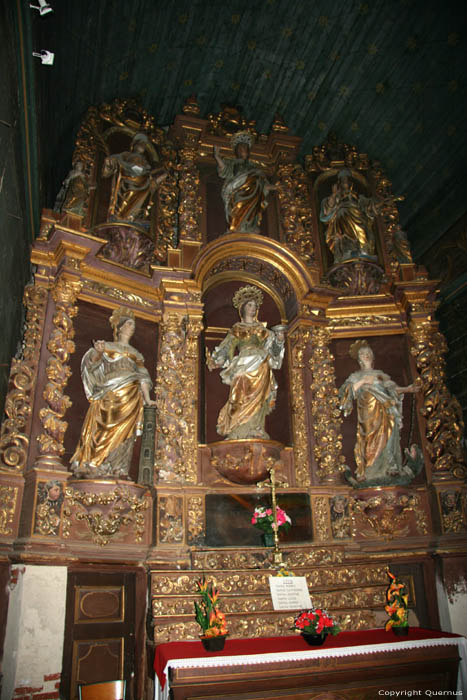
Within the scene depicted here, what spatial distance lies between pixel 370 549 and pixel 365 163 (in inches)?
281

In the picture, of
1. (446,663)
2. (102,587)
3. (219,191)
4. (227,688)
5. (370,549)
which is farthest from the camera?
(219,191)

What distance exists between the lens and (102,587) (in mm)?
6566

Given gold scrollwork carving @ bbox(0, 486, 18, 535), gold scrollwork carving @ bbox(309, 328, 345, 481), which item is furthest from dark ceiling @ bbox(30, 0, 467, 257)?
gold scrollwork carving @ bbox(0, 486, 18, 535)

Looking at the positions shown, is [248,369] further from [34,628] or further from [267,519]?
[34,628]

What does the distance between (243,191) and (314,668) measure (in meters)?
7.34

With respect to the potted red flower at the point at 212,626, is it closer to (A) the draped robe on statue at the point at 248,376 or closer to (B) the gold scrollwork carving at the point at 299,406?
(A) the draped robe on statue at the point at 248,376

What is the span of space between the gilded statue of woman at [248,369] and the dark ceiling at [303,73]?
378cm

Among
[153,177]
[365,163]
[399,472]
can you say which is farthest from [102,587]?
[365,163]

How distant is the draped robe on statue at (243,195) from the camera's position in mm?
9570

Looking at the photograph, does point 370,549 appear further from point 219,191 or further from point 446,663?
point 219,191

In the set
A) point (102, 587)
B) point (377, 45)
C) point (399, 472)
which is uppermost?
point (377, 45)

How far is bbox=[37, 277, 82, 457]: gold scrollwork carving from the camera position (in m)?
6.62

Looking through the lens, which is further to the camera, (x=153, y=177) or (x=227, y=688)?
(x=153, y=177)

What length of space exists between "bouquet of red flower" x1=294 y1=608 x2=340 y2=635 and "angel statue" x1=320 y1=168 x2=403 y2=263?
608 centimetres
